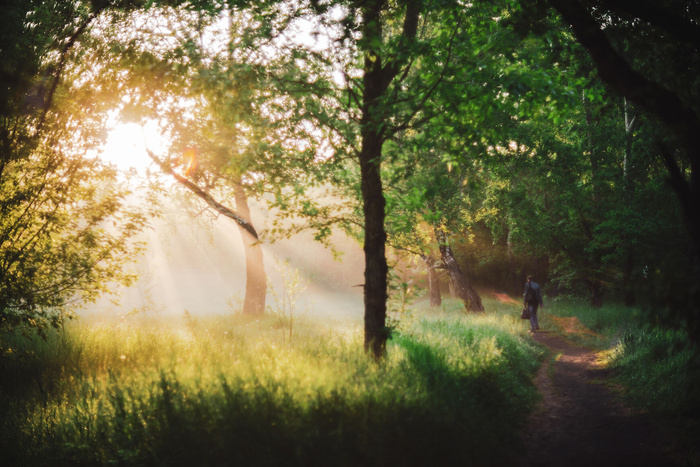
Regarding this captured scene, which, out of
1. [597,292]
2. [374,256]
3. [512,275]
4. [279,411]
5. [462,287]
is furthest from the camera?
[512,275]

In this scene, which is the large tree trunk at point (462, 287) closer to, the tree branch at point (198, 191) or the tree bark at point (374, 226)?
the tree branch at point (198, 191)

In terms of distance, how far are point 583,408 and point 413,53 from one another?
6264 mm

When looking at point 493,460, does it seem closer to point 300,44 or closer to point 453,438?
point 453,438

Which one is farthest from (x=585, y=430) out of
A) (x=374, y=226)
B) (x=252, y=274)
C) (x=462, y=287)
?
(x=252, y=274)

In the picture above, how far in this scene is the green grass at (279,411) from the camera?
3438 mm

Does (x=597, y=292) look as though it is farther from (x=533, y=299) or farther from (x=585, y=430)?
(x=585, y=430)

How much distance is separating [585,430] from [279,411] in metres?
4.56

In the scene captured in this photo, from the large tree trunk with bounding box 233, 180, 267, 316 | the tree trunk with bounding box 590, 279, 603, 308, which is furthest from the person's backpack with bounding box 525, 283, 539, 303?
the large tree trunk with bounding box 233, 180, 267, 316

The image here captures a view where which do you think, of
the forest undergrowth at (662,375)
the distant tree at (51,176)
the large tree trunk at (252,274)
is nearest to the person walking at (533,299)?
the forest undergrowth at (662,375)

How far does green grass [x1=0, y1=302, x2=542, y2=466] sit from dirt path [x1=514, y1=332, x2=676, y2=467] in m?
0.33

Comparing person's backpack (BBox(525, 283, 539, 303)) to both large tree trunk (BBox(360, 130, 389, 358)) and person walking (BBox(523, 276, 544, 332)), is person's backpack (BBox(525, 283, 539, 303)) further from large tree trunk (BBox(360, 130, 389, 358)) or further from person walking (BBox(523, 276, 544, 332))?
large tree trunk (BBox(360, 130, 389, 358))

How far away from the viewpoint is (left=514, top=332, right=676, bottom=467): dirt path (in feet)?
14.4

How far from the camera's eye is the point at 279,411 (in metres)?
3.54

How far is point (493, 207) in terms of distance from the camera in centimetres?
1900
